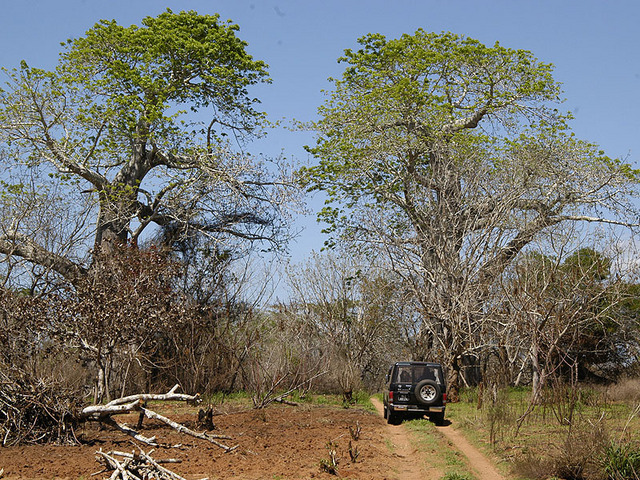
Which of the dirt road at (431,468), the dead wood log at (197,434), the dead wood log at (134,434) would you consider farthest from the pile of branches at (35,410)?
the dirt road at (431,468)

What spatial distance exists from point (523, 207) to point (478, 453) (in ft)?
49.1

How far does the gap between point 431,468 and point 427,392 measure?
5282mm

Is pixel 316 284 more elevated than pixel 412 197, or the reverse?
pixel 412 197

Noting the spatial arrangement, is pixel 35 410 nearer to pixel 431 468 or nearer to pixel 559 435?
pixel 431 468

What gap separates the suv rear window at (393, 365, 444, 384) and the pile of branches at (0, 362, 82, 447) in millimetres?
8564

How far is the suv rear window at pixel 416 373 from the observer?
17.1m

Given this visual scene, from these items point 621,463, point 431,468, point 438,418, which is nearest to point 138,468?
point 431,468

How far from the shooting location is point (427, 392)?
16250 mm

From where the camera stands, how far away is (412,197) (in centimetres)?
2456

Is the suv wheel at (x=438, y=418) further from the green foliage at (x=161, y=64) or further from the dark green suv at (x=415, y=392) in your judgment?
the green foliage at (x=161, y=64)

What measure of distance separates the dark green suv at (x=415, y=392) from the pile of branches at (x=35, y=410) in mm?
8113

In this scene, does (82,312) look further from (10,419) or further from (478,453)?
(478,453)

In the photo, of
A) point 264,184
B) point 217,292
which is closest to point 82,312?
point 217,292

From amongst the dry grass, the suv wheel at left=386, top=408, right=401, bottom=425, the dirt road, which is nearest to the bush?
the dry grass
